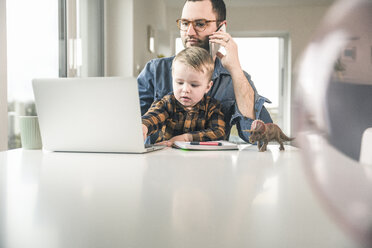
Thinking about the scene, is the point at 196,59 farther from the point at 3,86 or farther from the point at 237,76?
the point at 3,86

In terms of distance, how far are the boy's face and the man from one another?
0.19 metres

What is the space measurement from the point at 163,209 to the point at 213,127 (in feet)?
3.53

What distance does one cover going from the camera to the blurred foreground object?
0.14 meters

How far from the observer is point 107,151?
97 centimetres

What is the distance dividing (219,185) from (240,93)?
1047 mm

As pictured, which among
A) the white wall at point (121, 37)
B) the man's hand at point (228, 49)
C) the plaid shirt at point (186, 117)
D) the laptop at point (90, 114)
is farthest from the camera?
the white wall at point (121, 37)

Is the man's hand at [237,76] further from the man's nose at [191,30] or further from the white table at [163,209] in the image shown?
the white table at [163,209]

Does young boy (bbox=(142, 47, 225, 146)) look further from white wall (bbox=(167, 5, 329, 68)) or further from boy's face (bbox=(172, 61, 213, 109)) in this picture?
white wall (bbox=(167, 5, 329, 68))

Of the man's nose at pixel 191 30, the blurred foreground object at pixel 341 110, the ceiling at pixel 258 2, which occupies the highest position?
the ceiling at pixel 258 2

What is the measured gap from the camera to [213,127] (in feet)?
4.64

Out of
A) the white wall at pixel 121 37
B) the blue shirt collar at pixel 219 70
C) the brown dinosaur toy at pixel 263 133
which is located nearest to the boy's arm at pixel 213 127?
the blue shirt collar at pixel 219 70

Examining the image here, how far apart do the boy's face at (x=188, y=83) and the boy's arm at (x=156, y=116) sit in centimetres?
7

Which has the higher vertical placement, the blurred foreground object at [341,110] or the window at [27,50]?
the window at [27,50]

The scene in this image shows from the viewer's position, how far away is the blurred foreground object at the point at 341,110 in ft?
0.46
